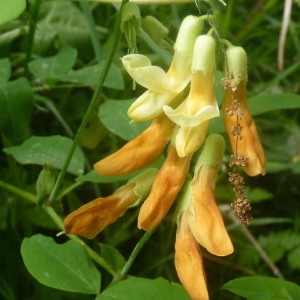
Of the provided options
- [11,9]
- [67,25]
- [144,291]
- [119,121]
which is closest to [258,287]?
[144,291]

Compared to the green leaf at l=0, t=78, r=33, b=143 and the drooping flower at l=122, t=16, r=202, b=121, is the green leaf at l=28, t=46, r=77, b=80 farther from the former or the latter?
the drooping flower at l=122, t=16, r=202, b=121

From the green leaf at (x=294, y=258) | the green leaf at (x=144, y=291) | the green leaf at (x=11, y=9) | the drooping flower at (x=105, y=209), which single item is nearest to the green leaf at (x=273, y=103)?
the drooping flower at (x=105, y=209)

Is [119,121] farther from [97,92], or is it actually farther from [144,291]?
[144,291]

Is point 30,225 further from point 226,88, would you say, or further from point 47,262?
point 226,88

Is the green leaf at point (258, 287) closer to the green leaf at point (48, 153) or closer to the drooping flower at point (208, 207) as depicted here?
the drooping flower at point (208, 207)

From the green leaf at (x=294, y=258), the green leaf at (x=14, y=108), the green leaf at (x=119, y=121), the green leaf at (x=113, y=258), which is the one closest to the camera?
the green leaf at (x=113, y=258)

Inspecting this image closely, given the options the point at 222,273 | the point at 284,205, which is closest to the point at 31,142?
the point at 222,273
